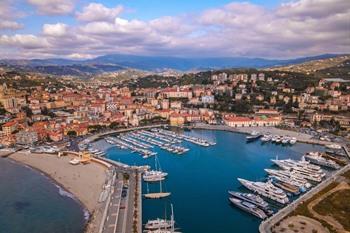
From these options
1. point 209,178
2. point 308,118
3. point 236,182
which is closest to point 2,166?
point 209,178

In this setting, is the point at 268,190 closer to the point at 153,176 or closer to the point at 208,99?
the point at 153,176

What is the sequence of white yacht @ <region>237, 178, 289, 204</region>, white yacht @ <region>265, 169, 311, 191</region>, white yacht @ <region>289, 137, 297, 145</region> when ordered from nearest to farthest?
white yacht @ <region>237, 178, 289, 204</region>, white yacht @ <region>265, 169, 311, 191</region>, white yacht @ <region>289, 137, 297, 145</region>

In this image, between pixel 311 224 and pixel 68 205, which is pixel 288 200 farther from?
pixel 68 205

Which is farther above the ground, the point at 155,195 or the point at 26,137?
the point at 26,137

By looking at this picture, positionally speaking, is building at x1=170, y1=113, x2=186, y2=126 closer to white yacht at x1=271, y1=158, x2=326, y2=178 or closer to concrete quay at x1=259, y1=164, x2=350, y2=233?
white yacht at x1=271, y1=158, x2=326, y2=178

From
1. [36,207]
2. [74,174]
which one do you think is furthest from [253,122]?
[36,207]

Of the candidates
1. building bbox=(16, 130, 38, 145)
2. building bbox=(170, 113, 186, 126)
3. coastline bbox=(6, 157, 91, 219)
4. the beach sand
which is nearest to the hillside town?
building bbox=(16, 130, 38, 145)
